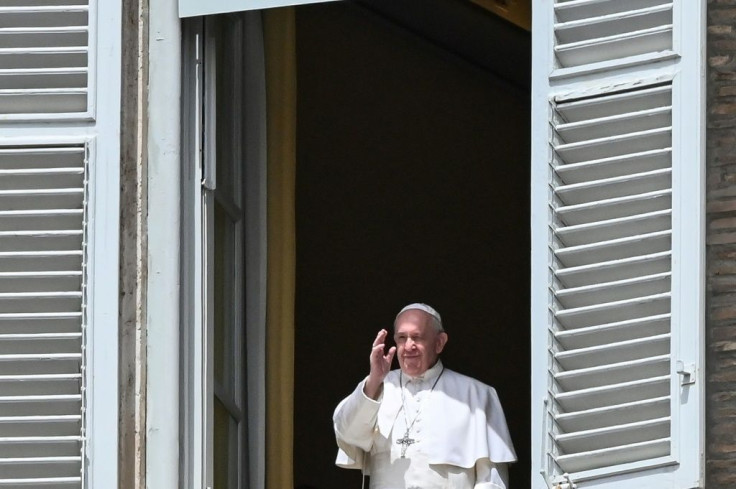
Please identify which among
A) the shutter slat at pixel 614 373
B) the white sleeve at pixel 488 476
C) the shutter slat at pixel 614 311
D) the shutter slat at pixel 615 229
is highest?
the shutter slat at pixel 615 229

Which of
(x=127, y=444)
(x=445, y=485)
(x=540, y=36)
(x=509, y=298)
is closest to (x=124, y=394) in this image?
(x=127, y=444)

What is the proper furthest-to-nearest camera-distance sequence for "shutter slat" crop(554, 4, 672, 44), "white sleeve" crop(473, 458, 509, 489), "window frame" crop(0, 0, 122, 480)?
"white sleeve" crop(473, 458, 509, 489) → "window frame" crop(0, 0, 122, 480) → "shutter slat" crop(554, 4, 672, 44)

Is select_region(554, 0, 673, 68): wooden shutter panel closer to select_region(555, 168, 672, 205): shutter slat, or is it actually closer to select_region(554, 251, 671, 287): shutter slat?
select_region(555, 168, 672, 205): shutter slat

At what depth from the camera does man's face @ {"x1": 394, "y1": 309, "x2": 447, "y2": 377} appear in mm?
6008

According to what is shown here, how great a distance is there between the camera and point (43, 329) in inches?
210

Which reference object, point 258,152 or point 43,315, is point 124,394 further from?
point 258,152

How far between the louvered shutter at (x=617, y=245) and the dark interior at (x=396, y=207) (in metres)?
4.03

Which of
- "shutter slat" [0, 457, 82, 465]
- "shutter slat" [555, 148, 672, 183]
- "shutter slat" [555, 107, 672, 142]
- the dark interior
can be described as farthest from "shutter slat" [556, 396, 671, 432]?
the dark interior

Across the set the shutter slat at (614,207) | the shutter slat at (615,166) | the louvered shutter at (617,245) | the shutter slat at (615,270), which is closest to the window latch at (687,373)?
the louvered shutter at (617,245)

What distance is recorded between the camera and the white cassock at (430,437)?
18.9 ft

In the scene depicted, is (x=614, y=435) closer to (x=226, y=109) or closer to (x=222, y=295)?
(x=222, y=295)

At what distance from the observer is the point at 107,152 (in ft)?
17.7

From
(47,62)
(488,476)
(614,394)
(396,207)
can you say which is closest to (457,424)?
(488,476)

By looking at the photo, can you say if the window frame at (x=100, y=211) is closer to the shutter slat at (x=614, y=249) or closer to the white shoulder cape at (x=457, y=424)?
the white shoulder cape at (x=457, y=424)
